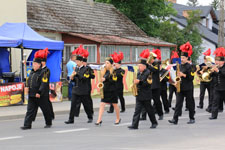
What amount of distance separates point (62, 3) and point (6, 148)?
25739 millimetres

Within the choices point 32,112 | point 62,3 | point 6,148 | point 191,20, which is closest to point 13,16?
point 62,3

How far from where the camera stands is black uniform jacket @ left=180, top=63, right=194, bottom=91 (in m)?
12.1

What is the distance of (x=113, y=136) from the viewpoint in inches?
408

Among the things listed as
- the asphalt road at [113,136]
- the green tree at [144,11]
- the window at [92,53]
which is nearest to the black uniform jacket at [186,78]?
the asphalt road at [113,136]

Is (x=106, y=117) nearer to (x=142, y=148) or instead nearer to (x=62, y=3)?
(x=142, y=148)

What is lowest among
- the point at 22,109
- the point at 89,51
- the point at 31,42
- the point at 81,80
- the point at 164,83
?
the point at 22,109

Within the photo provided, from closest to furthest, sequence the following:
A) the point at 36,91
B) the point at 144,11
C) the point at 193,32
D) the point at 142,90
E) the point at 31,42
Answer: the point at 142,90, the point at 36,91, the point at 31,42, the point at 144,11, the point at 193,32

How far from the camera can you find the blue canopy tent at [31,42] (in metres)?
17.6

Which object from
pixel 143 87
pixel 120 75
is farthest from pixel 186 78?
pixel 120 75

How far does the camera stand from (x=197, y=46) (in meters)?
47.0

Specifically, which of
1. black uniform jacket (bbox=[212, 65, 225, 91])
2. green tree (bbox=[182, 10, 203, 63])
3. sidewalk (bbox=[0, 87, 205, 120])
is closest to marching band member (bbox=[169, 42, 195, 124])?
black uniform jacket (bbox=[212, 65, 225, 91])

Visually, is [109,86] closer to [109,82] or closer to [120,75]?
[109,82]

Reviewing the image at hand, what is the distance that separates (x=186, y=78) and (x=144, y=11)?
28358 millimetres

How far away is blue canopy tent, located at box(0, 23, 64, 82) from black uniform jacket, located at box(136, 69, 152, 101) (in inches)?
282
